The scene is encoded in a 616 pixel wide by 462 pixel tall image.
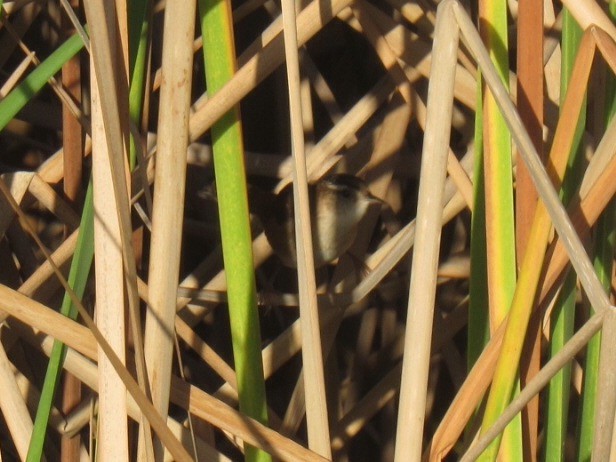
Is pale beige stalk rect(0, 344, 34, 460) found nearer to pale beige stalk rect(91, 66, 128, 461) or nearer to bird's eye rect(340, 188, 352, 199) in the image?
pale beige stalk rect(91, 66, 128, 461)

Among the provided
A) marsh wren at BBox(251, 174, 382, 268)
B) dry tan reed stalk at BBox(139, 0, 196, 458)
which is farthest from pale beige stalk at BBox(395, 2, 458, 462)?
marsh wren at BBox(251, 174, 382, 268)

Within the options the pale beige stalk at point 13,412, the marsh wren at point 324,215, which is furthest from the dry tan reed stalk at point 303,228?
the marsh wren at point 324,215

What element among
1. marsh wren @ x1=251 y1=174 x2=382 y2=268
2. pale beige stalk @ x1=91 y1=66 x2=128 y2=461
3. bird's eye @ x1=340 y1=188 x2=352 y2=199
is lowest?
marsh wren @ x1=251 y1=174 x2=382 y2=268

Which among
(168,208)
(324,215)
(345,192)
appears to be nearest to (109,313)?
(168,208)

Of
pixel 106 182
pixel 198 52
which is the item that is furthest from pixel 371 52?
pixel 106 182

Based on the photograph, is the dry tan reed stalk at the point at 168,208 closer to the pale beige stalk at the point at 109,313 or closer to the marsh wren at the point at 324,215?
the pale beige stalk at the point at 109,313

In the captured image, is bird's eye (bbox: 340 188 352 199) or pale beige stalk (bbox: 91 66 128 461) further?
bird's eye (bbox: 340 188 352 199)

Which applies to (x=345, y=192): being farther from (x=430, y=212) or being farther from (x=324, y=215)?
(x=430, y=212)

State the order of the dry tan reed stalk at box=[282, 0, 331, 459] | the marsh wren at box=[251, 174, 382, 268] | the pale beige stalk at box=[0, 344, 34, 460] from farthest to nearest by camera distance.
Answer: the marsh wren at box=[251, 174, 382, 268] < the pale beige stalk at box=[0, 344, 34, 460] < the dry tan reed stalk at box=[282, 0, 331, 459]
